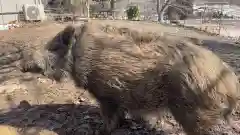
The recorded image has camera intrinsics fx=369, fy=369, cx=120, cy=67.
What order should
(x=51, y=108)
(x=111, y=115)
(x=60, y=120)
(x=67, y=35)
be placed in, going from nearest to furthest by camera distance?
(x=67, y=35), (x=111, y=115), (x=60, y=120), (x=51, y=108)

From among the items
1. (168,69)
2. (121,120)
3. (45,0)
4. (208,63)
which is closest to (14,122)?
(121,120)

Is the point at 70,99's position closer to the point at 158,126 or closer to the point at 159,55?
the point at 158,126

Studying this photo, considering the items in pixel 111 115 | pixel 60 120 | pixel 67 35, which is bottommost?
pixel 60 120

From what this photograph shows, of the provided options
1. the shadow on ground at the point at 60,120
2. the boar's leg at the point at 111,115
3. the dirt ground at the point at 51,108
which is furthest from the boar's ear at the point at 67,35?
the shadow on ground at the point at 60,120

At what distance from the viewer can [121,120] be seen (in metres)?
4.70

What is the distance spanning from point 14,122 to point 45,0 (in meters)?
21.4

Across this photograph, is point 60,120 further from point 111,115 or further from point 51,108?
point 111,115

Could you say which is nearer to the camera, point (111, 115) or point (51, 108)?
point (111, 115)

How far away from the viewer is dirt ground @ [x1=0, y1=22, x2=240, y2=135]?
4.72 m

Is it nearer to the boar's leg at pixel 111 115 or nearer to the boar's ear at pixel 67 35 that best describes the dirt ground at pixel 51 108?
the boar's leg at pixel 111 115

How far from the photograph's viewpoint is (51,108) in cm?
570

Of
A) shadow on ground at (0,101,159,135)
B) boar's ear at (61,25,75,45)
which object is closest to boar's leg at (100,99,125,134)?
shadow on ground at (0,101,159,135)

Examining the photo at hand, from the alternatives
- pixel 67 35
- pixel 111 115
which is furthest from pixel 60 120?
pixel 67 35

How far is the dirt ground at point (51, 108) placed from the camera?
15.5 feet
